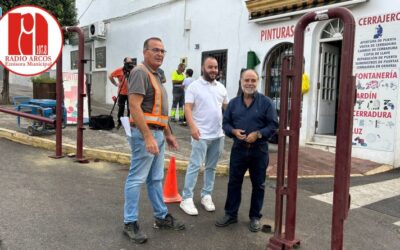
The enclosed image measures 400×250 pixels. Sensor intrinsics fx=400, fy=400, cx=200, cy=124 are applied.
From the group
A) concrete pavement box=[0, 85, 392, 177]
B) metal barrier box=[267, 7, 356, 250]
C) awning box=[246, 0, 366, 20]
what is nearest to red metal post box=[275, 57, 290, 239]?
metal barrier box=[267, 7, 356, 250]

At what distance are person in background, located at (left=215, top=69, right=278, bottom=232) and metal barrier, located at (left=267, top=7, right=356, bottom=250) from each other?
54cm

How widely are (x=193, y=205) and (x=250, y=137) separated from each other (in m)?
1.21

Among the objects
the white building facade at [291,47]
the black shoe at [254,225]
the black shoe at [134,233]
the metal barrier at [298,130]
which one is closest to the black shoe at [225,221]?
the black shoe at [254,225]

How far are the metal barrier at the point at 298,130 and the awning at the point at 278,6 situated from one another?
5314 millimetres

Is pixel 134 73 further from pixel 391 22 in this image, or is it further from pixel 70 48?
pixel 70 48

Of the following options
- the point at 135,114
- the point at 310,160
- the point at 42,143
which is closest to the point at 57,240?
the point at 135,114

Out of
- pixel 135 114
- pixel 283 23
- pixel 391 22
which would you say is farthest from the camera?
pixel 283 23

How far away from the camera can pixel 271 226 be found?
14.1 ft

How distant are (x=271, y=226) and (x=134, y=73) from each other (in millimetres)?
2172

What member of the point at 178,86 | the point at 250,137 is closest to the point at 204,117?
the point at 250,137

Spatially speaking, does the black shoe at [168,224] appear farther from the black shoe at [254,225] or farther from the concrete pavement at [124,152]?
the concrete pavement at [124,152]

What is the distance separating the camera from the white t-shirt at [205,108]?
454 centimetres

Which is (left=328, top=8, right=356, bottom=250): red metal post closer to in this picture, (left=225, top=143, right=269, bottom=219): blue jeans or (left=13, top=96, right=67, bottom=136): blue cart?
(left=225, top=143, right=269, bottom=219): blue jeans

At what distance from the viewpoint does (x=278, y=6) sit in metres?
9.25
